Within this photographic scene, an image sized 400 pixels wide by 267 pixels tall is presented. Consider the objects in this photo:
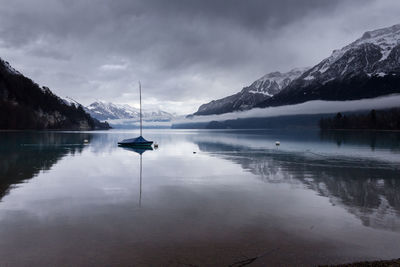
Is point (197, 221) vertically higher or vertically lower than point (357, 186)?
higher

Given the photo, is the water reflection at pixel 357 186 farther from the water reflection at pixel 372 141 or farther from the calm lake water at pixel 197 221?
the water reflection at pixel 372 141

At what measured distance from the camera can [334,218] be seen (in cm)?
1516

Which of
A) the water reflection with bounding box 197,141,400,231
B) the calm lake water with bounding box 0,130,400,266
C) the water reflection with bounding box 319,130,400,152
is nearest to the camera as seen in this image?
the calm lake water with bounding box 0,130,400,266

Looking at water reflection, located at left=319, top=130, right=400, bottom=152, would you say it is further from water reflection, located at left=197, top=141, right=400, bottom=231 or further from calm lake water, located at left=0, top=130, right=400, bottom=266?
calm lake water, located at left=0, top=130, right=400, bottom=266

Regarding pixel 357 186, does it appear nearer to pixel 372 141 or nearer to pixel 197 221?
pixel 197 221

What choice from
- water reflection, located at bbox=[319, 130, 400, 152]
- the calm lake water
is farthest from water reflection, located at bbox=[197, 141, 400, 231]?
water reflection, located at bbox=[319, 130, 400, 152]

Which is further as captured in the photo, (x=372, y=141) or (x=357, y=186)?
(x=372, y=141)

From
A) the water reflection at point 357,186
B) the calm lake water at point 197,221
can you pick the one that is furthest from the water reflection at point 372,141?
the calm lake water at point 197,221

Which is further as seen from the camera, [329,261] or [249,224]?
[249,224]

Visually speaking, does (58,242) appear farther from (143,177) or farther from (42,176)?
(42,176)

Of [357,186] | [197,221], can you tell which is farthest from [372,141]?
[197,221]

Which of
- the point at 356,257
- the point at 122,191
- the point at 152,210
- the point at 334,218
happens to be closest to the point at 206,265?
the point at 356,257

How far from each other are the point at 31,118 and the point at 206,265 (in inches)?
8730

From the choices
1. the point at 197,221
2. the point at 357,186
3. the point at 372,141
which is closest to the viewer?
the point at 197,221
